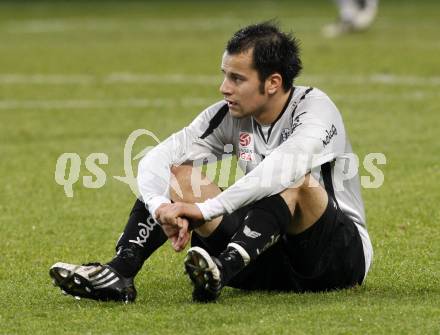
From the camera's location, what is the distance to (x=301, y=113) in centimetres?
596

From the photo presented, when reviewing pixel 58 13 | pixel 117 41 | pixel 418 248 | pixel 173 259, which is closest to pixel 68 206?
pixel 173 259

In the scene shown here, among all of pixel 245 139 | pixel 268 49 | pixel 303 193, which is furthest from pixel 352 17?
pixel 303 193

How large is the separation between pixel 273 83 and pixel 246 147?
0.36 meters

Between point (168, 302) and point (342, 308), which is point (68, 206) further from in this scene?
point (342, 308)

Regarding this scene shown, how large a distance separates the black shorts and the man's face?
0.50 meters

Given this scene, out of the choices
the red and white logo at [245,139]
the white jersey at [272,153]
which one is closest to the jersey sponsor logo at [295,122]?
the white jersey at [272,153]

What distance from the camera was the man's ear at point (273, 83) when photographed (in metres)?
5.98

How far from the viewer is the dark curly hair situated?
5.93 metres

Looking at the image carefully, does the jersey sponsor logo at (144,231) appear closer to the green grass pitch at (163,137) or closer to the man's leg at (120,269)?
the man's leg at (120,269)

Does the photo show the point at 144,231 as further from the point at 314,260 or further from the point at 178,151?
the point at 314,260

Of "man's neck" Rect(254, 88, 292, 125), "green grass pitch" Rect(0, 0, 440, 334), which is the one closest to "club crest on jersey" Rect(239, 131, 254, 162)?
"man's neck" Rect(254, 88, 292, 125)

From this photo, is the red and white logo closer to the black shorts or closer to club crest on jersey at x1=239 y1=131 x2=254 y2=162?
club crest on jersey at x1=239 y1=131 x2=254 y2=162

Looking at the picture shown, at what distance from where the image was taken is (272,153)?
227 inches

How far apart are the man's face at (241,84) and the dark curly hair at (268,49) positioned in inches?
1.1
